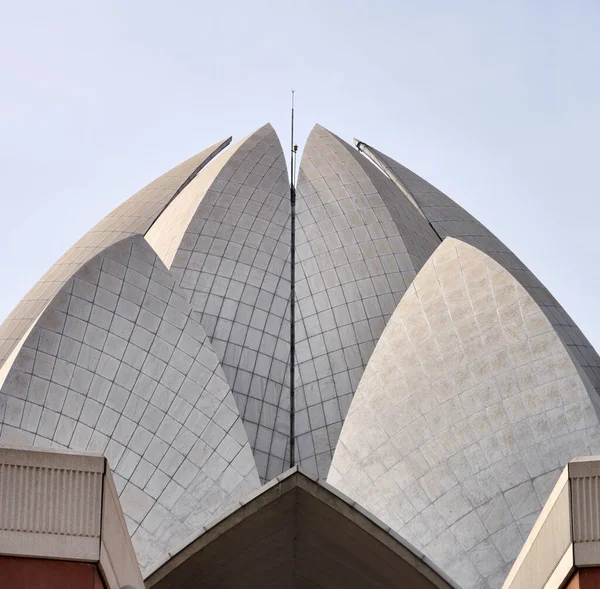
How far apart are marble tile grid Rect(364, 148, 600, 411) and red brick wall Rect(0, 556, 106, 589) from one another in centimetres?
1457

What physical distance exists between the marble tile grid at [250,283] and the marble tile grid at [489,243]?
9.12 ft

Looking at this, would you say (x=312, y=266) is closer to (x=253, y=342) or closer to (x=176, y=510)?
(x=253, y=342)

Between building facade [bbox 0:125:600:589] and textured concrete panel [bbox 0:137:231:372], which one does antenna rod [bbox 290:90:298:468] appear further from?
textured concrete panel [bbox 0:137:231:372]

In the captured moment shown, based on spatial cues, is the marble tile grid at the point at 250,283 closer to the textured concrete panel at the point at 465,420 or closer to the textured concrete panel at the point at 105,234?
the textured concrete panel at the point at 105,234

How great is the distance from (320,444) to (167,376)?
3.02 metres

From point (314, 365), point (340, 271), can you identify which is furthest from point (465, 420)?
point (340, 271)

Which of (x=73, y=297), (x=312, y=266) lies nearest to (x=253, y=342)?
(x=312, y=266)

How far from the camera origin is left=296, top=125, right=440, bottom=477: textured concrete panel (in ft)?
83.8

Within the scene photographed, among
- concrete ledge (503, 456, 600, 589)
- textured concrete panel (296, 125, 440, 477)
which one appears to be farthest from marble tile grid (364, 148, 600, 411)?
concrete ledge (503, 456, 600, 589)

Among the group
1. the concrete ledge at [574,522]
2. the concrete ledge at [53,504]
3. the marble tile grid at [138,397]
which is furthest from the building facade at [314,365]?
the concrete ledge at [53,504]

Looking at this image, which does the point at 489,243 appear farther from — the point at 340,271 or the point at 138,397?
the point at 138,397

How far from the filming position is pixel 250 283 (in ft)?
87.9

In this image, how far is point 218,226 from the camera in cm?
2759

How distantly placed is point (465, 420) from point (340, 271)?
5.96 metres
